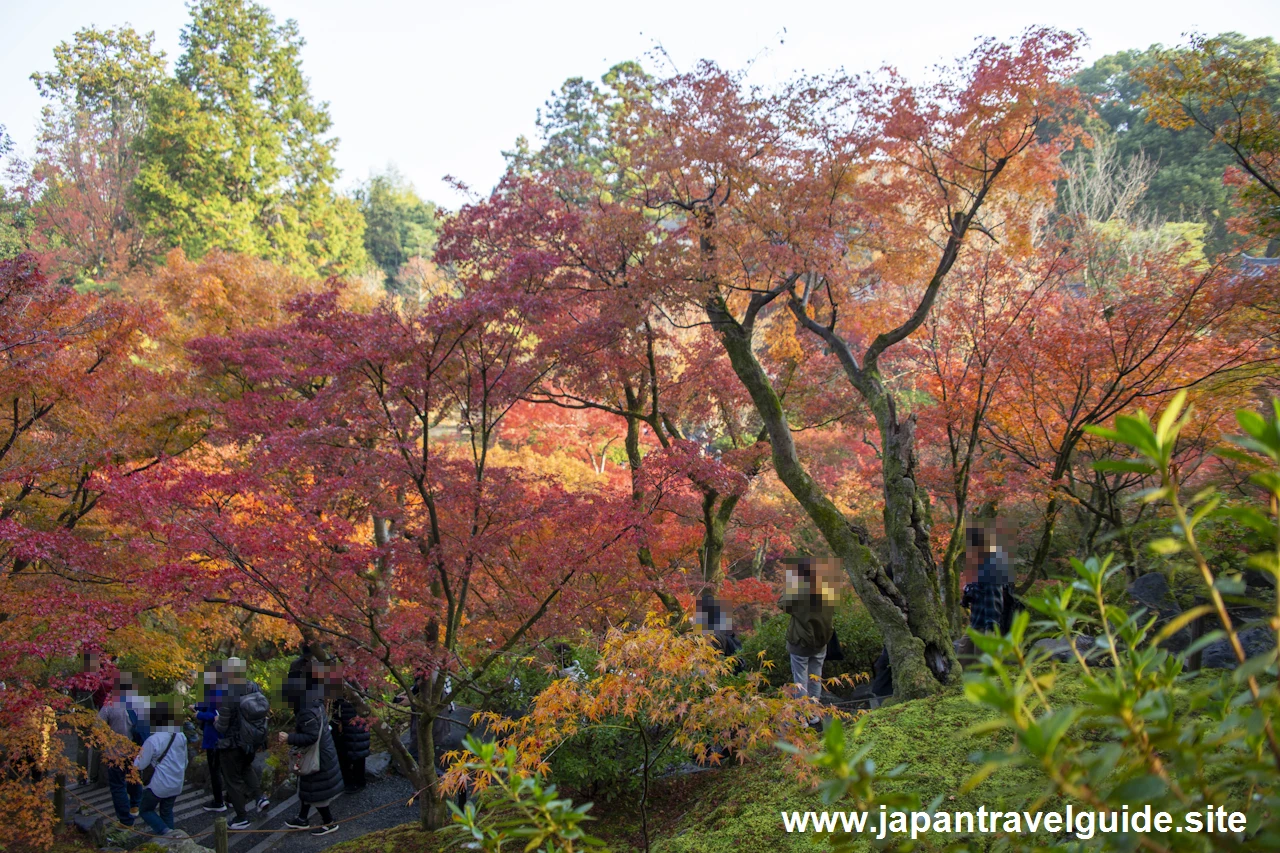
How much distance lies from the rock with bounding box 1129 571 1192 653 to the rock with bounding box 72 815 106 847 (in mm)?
8774

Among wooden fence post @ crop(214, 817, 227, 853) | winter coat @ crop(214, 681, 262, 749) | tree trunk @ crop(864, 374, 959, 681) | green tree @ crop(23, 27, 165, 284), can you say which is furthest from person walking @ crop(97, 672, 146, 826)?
green tree @ crop(23, 27, 165, 284)

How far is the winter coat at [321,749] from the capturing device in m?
5.69

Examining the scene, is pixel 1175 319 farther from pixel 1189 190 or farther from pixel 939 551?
pixel 1189 190

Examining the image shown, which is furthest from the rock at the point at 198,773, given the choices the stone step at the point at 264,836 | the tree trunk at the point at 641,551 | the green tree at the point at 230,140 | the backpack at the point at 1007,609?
the green tree at the point at 230,140

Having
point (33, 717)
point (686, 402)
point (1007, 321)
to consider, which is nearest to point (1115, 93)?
point (1007, 321)

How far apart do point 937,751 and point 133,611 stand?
4.98 meters

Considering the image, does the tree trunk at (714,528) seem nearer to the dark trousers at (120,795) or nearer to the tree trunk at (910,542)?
the tree trunk at (910,542)

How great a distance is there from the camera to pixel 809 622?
5602 mm

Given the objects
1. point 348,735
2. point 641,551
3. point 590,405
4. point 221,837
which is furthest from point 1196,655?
point 348,735

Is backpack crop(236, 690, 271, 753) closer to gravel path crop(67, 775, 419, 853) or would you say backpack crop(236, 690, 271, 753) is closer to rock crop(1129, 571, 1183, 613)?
gravel path crop(67, 775, 419, 853)

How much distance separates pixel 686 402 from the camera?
8.35 meters

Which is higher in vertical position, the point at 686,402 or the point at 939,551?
the point at 686,402

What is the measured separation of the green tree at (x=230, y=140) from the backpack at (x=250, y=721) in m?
17.4

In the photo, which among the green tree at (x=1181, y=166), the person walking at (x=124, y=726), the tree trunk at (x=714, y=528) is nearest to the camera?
the person walking at (x=124, y=726)
